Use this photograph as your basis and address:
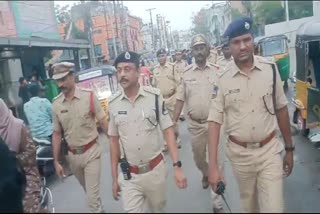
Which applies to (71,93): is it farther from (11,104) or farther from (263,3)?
(263,3)

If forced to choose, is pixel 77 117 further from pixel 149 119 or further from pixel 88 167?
pixel 149 119

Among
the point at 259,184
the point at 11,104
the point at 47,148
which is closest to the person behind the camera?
the point at 259,184

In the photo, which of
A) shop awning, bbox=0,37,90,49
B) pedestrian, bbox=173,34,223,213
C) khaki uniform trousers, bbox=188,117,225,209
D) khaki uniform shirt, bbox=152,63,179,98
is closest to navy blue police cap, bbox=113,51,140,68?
pedestrian, bbox=173,34,223,213

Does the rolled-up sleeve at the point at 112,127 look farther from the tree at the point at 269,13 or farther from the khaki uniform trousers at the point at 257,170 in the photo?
the tree at the point at 269,13

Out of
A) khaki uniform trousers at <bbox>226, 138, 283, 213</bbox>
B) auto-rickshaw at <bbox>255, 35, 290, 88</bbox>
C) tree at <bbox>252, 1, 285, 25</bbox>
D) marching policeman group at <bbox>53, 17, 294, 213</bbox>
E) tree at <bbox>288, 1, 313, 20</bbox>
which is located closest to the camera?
khaki uniform trousers at <bbox>226, 138, 283, 213</bbox>

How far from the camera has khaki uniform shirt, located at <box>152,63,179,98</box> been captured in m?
9.18

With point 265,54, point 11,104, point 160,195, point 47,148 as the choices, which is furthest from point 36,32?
point 160,195

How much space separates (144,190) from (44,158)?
135 inches

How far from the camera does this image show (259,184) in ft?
10.3

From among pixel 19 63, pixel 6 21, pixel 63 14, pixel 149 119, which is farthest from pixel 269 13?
pixel 149 119

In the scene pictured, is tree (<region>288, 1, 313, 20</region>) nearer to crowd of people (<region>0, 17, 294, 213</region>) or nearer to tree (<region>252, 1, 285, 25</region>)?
tree (<region>252, 1, 285, 25</region>)

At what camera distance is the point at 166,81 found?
30.2 feet

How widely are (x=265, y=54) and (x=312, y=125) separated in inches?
400

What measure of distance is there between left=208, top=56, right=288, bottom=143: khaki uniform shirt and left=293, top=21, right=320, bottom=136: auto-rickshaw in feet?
13.6
